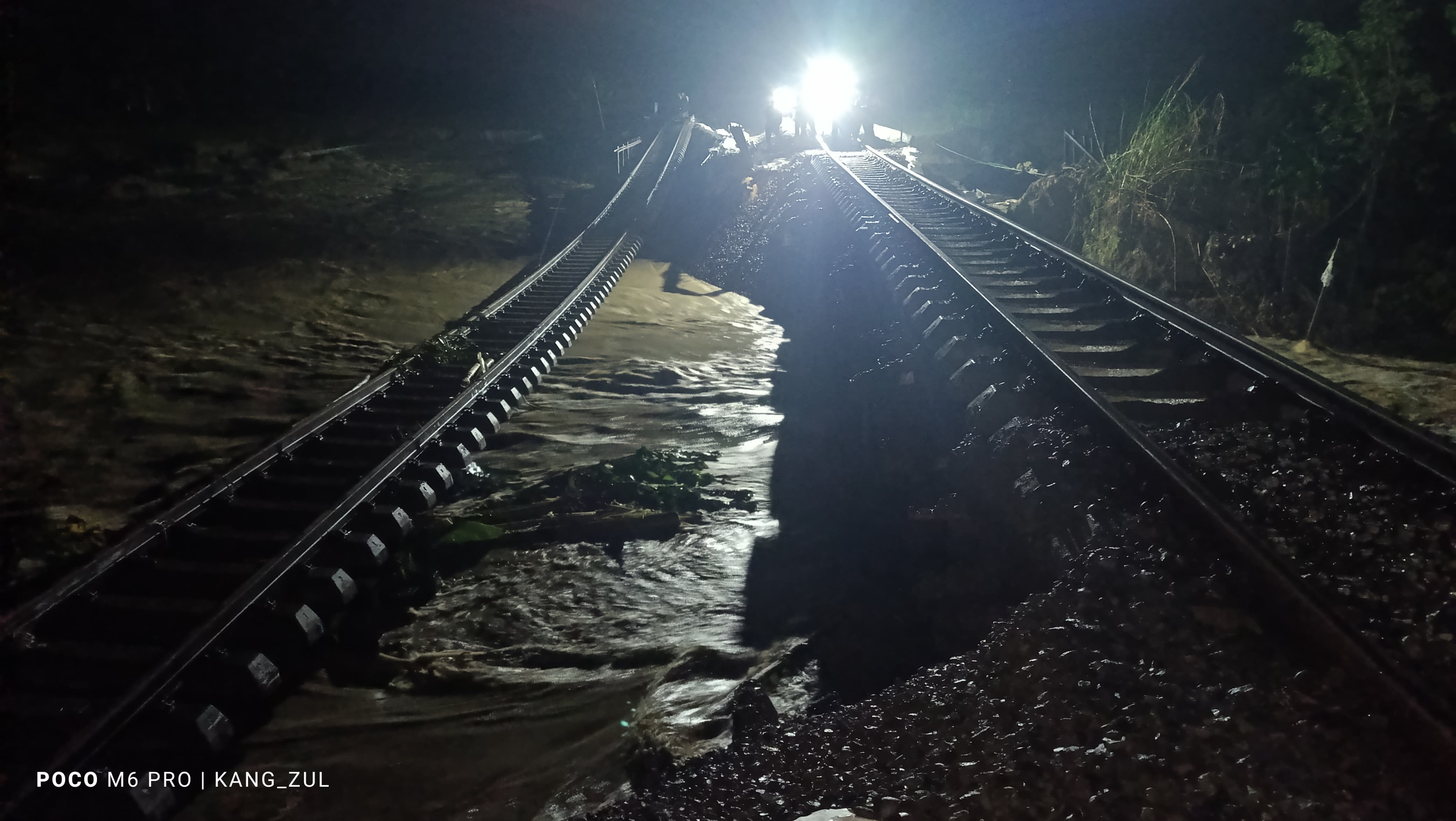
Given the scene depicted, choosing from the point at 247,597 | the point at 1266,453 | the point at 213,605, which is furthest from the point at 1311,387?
the point at 213,605

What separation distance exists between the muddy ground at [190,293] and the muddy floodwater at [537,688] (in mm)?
2145

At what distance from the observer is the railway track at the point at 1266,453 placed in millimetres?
2605

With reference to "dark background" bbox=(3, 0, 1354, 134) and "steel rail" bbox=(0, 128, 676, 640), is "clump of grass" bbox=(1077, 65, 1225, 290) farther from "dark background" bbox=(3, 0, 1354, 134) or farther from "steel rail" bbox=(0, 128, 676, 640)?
"steel rail" bbox=(0, 128, 676, 640)

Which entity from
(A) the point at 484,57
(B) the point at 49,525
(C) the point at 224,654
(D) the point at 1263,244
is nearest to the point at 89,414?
(B) the point at 49,525

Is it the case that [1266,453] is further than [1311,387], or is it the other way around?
[1311,387]

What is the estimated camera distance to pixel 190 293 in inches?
362

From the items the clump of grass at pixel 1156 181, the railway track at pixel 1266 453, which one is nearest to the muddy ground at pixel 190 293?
the railway track at pixel 1266 453

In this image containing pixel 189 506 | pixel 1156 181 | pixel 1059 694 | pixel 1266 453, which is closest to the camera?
pixel 1059 694

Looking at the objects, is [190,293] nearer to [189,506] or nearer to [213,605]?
[189,506]

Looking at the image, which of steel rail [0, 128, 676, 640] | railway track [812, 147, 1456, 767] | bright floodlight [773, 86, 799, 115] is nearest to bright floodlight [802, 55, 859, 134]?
bright floodlight [773, 86, 799, 115]

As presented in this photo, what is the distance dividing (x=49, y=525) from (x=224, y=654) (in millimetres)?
2078

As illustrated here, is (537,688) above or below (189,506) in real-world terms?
below

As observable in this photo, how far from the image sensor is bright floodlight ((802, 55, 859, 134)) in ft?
129

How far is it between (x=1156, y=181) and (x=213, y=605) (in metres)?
12.6
